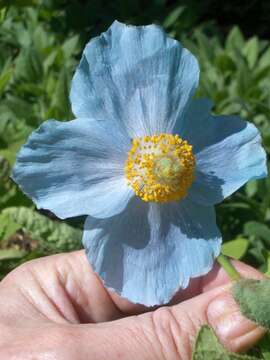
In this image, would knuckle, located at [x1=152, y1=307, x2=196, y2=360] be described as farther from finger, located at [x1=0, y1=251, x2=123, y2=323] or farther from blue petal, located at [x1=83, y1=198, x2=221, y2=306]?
finger, located at [x1=0, y1=251, x2=123, y2=323]

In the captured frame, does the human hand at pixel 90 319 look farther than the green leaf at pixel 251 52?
No

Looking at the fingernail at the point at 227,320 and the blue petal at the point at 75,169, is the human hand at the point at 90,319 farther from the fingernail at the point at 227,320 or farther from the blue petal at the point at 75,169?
the blue petal at the point at 75,169

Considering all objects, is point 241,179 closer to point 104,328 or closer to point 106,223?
point 106,223

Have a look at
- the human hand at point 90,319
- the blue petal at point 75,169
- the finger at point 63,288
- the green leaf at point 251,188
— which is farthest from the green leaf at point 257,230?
the blue petal at point 75,169

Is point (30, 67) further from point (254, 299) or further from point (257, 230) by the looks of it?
point (254, 299)

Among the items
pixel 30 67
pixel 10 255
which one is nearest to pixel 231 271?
pixel 10 255
